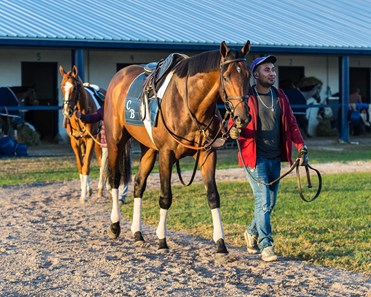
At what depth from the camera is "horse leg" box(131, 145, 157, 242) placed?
8.84 m

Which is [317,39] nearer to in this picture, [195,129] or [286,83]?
[286,83]

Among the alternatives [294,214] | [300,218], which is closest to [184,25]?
[294,214]

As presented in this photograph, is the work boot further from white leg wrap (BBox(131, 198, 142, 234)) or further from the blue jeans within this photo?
white leg wrap (BBox(131, 198, 142, 234))

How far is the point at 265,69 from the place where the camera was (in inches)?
302

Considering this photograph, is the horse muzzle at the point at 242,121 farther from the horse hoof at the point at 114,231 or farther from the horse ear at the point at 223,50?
the horse hoof at the point at 114,231

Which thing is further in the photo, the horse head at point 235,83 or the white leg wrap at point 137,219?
the white leg wrap at point 137,219

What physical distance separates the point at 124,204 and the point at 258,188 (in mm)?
4508

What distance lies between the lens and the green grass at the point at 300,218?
804 cm

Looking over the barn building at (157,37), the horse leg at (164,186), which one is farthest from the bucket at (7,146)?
the horse leg at (164,186)

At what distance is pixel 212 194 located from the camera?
787cm

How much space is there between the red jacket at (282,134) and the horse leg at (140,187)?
64.2 inches

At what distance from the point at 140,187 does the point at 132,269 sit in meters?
1.95

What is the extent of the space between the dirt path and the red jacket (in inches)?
39.5

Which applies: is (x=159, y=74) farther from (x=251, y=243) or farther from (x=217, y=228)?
(x=251, y=243)
